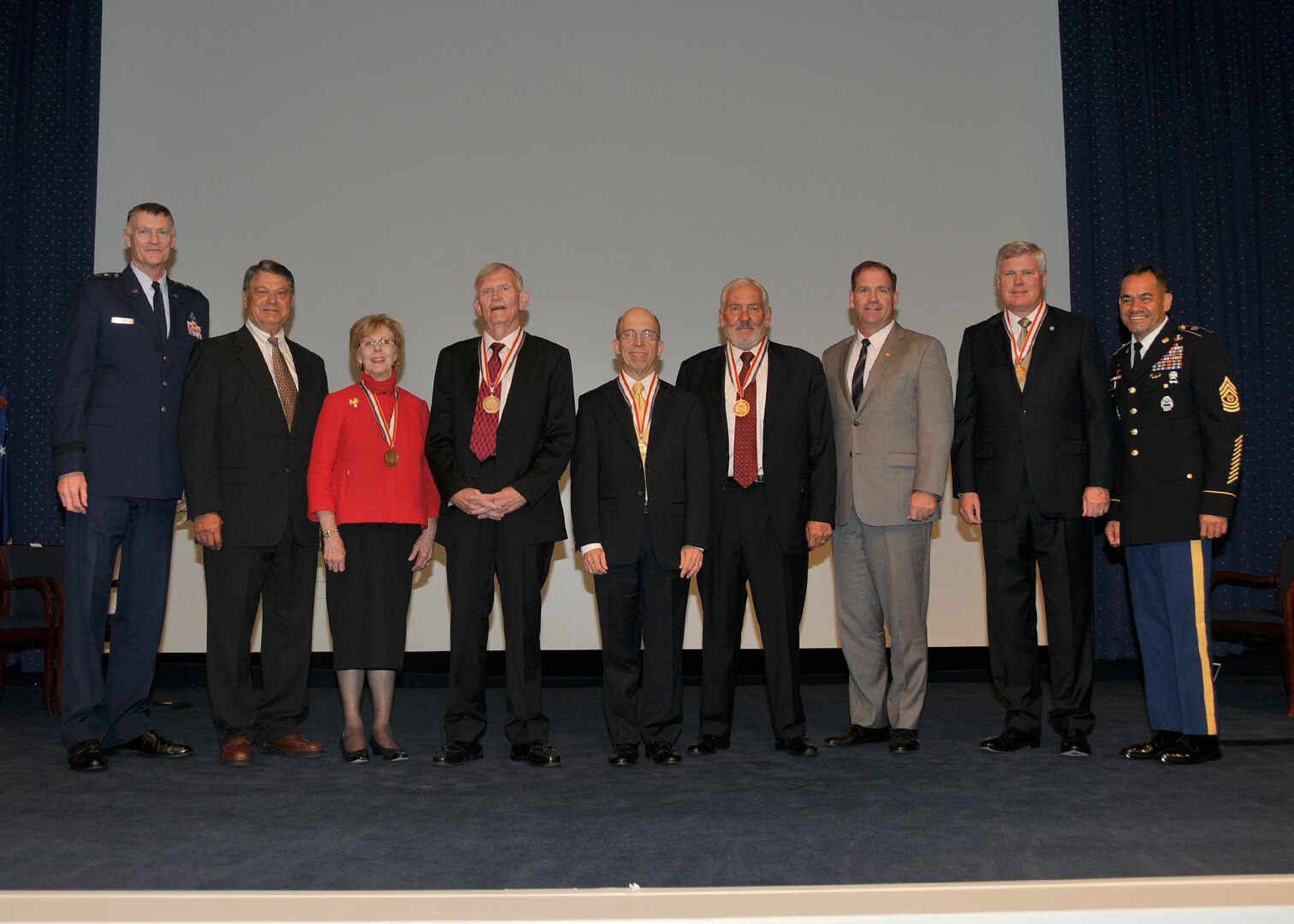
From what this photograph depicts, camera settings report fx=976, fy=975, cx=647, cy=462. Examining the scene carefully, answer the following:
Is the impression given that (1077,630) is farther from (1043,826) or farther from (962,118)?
(962,118)

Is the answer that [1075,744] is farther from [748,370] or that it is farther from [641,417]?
[641,417]

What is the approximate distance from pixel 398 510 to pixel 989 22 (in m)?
4.90

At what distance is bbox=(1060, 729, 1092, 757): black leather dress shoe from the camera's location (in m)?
3.35

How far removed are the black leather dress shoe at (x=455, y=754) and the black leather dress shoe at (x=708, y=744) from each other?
75 centimetres

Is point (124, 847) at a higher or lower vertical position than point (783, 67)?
lower

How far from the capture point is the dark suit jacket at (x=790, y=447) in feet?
11.4

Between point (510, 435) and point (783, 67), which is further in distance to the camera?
point (783, 67)

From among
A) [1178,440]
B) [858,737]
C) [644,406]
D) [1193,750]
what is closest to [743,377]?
[644,406]

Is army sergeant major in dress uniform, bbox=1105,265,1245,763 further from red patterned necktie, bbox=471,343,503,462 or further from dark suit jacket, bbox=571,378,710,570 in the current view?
red patterned necktie, bbox=471,343,503,462

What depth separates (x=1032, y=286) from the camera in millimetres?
3605

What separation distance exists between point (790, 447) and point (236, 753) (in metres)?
2.17

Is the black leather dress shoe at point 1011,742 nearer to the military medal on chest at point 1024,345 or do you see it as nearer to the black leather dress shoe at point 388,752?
the military medal on chest at point 1024,345

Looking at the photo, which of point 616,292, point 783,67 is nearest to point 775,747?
point 616,292

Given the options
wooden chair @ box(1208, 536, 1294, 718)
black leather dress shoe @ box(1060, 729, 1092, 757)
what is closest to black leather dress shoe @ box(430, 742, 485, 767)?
black leather dress shoe @ box(1060, 729, 1092, 757)
